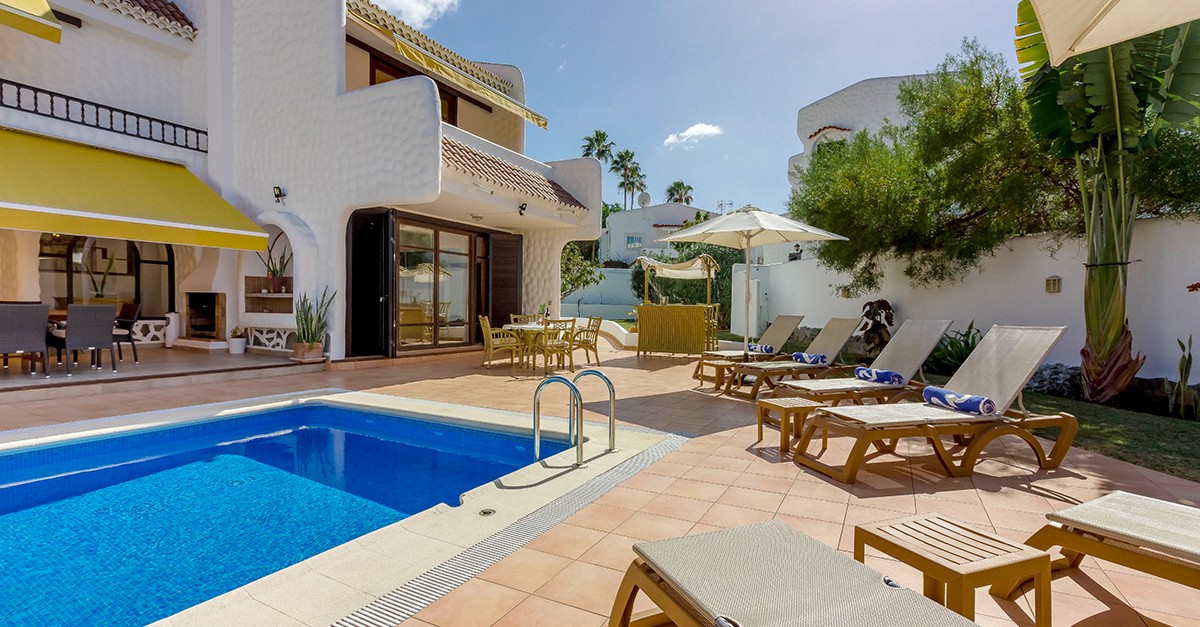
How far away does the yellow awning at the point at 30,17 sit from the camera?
1073cm

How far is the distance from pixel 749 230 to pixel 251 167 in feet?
42.9

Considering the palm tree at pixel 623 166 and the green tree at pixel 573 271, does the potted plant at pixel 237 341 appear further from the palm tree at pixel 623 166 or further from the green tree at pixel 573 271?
the palm tree at pixel 623 166

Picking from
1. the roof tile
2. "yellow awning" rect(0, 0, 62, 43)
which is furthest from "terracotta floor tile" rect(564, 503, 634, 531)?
"yellow awning" rect(0, 0, 62, 43)

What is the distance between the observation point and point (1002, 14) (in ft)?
33.1

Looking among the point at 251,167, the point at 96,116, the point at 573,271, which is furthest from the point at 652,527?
the point at 573,271

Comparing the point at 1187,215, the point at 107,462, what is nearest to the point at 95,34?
the point at 107,462

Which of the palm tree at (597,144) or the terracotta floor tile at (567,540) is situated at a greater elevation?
the palm tree at (597,144)

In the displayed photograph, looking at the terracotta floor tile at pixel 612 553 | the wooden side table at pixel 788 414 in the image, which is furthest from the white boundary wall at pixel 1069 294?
the terracotta floor tile at pixel 612 553

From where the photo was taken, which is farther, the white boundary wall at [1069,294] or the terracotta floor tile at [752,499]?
the white boundary wall at [1069,294]

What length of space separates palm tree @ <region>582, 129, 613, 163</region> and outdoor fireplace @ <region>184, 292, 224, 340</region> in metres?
60.9

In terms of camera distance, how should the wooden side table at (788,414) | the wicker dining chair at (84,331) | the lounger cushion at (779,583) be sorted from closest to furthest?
1. the lounger cushion at (779,583)
2. the wooden side table at (788,414)
3. the wicker dining chair at (84,331)

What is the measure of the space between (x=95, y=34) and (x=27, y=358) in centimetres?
821

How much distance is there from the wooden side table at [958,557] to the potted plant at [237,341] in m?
16.0

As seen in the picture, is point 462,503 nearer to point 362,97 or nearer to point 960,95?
point 362,97
